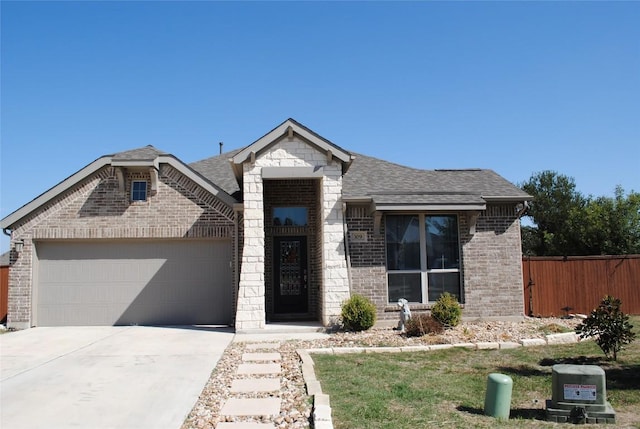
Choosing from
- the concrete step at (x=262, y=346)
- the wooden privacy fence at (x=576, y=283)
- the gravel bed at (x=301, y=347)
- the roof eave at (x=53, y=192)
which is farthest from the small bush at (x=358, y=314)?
the roof eave at (x=53, y=192)

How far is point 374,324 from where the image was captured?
12.7 m

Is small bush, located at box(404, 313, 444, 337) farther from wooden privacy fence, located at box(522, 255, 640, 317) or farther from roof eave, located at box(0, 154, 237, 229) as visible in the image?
roof eave, located at box(0, 154, 237, 229)

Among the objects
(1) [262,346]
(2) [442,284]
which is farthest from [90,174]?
(2) [442,284]

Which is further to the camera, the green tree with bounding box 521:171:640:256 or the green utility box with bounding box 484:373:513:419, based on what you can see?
the green tree with bounding box 521:171:640:256

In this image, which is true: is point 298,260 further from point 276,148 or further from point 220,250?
point 276,148

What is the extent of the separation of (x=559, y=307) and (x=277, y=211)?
866 cm

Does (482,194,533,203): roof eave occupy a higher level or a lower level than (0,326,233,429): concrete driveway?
higher

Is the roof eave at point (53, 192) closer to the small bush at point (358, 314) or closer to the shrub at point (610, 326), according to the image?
the small bush at point (358, 314)

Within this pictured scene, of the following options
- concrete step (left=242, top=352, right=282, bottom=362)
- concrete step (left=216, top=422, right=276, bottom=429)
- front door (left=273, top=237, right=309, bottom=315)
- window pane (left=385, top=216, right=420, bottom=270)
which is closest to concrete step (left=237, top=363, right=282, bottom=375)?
concrete step (left=242, top=352, right=282, bottom=362)

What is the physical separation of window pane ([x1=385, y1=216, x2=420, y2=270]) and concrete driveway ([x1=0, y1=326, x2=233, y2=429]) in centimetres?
459

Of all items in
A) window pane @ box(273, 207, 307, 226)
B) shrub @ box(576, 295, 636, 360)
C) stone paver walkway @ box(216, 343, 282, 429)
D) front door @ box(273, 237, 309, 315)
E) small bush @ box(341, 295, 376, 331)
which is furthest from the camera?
window pane @ box(273, 207, 307, 226)

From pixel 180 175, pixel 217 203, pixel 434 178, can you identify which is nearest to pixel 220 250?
pixel 217 203

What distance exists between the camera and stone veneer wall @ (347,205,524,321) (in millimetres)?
13625

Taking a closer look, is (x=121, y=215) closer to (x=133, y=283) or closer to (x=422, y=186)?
(x=133, y=283)
